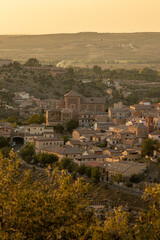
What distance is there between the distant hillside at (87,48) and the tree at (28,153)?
102241 millimetres

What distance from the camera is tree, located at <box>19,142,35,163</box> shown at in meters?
34.9

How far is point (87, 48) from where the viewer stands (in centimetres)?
15912

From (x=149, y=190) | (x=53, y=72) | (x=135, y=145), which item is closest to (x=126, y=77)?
(x=53, y=72)

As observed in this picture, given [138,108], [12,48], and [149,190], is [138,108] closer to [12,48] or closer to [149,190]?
[149,190]

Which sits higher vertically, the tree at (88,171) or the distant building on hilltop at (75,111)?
the distant building on hilltop at (75,111)

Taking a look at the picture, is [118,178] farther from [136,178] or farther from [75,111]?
[75,111]

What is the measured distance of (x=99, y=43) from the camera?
526 ft

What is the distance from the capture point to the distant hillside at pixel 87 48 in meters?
144

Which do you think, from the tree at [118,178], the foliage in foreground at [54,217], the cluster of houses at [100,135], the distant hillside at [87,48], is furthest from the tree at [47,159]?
the distant hillside at [87,48]

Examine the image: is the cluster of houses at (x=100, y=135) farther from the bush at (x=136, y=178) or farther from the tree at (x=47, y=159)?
the tree at (x=47, y=159)

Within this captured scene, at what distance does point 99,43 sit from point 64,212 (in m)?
149

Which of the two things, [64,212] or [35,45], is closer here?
[64,212]

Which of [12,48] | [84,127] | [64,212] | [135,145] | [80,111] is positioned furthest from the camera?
[12,48]

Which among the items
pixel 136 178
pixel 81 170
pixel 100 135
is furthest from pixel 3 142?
pixel 136 178
